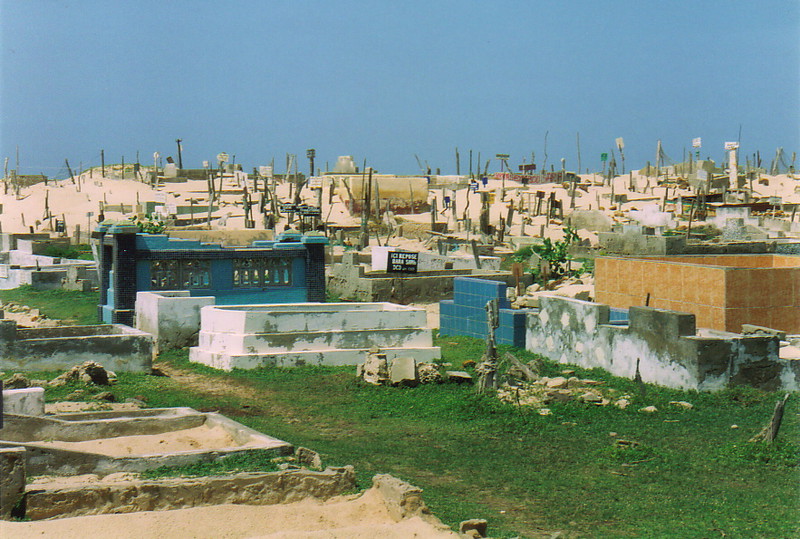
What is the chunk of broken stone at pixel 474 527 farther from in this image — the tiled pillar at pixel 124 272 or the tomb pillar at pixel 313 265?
the tomb pillar at pixel 313 265

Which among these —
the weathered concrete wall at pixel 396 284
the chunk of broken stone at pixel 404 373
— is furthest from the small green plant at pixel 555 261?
the chunk of broken stone at pixel 404 373

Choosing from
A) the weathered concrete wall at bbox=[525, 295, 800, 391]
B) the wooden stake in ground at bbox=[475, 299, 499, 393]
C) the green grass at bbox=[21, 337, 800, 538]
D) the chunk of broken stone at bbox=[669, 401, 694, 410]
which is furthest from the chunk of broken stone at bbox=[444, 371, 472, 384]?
the chunk of broken stone at bbox=[669, 401, 694, 410]

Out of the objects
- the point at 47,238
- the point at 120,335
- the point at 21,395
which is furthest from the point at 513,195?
the point at 21,395

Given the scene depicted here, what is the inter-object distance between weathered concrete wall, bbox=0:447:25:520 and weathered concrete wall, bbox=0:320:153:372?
857 cm

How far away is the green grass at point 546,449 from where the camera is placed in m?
8.98

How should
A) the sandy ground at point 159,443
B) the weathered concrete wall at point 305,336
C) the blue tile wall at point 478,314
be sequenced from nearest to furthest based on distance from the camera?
the sandy ground at point 159,443, the weathered concrete wall at point 305,336, the blue tile wall at point 478,314

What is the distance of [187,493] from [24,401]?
13.3ft

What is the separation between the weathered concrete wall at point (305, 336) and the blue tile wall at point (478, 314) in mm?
1931

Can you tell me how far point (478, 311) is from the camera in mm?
20547

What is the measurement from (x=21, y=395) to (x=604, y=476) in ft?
22.2

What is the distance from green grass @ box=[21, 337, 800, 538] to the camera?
8.98 meters

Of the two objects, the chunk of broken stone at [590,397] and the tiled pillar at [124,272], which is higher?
the tiled pillar at [124,272]

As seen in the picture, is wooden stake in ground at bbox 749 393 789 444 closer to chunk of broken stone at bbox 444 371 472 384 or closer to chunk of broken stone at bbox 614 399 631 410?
chunk of broken stone at bbox 614 399 631 410

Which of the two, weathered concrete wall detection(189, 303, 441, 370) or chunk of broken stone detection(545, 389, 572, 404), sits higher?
weathered concrete wall detection(189, 303, 441, 370)
